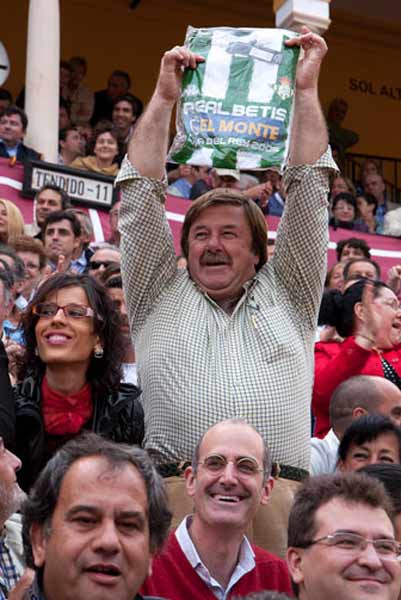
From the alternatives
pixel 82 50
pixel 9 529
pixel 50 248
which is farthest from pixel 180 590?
pixel 82 50

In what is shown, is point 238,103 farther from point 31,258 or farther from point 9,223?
point 9,223

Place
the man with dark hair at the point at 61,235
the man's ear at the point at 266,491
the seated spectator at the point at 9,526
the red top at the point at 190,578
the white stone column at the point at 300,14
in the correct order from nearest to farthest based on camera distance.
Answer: the seated spectator at the point at 9,526 < the red top at the point at 190,578 < the man's ear at the point at 266,491 < the man with dark hair at the point at 61,235 < the white stone column at the point at 300,14

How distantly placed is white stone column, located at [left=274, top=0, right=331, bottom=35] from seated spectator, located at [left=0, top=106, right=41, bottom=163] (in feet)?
9.53

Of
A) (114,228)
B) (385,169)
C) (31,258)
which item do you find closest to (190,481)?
(31,258)

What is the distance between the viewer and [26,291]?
7637mm

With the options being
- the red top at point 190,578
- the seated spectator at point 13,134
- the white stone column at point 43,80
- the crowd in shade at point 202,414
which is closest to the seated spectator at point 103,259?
the crowd in shade at point 202,414

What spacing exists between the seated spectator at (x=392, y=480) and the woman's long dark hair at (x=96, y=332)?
949mm

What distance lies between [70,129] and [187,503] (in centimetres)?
828

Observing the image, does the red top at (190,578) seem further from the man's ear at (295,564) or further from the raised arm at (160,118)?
the raised arm at (160,118)

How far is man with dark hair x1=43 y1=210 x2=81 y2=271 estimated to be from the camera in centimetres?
848

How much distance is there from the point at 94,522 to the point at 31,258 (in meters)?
4.38

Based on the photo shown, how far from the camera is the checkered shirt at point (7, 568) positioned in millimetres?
4055

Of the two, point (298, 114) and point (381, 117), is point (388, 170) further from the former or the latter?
point (298, 114)

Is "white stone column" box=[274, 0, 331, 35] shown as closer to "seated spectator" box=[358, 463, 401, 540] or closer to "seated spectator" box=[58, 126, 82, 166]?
"seated spectator" box=[58, 126, 82, 166]
